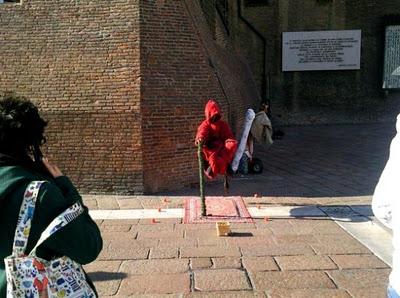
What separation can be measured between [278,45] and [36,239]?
21.8 metres

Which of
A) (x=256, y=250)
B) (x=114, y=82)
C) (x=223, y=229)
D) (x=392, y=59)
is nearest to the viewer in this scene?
(x=256, y=250)

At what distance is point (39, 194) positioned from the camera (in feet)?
6.52

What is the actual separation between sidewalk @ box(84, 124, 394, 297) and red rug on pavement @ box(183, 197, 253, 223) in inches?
7.9

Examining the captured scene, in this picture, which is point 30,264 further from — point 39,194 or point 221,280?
point 221,280

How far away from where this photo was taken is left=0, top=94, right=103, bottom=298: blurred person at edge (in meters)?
1.99

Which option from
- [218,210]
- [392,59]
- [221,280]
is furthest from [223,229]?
[392,59]

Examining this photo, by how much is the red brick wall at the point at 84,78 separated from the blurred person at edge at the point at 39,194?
20.1 ft

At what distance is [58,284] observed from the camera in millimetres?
2051

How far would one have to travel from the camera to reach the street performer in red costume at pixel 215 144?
7.15 meters

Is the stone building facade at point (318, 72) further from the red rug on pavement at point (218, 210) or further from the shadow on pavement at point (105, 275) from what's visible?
the shadow on pavement at point (105, 275)

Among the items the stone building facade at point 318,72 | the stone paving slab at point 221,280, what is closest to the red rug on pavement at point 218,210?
the stone paving slab at point 221,280

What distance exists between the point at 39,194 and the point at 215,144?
5348mm

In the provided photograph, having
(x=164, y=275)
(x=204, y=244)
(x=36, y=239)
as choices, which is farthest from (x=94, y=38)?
(x=36, y=239)

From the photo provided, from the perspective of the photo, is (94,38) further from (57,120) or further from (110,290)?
(110,290)
